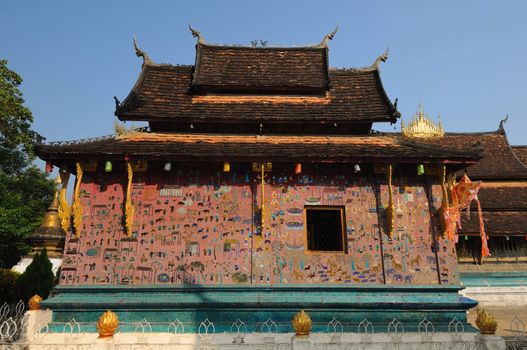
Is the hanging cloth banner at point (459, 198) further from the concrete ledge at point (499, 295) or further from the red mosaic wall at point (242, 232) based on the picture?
A: the concrete ledge at point (499, 295)

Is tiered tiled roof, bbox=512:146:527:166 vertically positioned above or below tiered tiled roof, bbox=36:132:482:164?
above

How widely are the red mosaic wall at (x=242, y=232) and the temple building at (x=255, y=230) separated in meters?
0.03

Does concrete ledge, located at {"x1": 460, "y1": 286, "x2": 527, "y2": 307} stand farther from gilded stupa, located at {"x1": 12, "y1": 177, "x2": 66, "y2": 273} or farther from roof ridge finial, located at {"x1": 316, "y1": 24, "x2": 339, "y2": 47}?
gilded stupa, located at {"x1": 12, "y1": 177, "x2": 66, "y2": 273}

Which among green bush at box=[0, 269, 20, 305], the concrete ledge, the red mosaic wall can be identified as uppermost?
the red mosaic wall

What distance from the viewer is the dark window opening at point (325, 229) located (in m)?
10.1

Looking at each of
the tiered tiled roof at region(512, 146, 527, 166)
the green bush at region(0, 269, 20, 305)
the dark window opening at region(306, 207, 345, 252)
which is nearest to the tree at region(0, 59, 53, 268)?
the green bush at region(0, 269, 20, 305)

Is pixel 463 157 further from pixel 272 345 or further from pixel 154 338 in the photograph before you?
pixel 154 338

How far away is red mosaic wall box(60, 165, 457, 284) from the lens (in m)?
9.39

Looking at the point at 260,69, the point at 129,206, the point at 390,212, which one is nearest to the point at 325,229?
the point at 390,212

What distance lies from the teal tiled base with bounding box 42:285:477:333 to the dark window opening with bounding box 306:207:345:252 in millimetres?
1547

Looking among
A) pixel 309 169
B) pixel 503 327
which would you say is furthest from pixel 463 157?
pixel 503 327

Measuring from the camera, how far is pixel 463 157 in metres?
9.71

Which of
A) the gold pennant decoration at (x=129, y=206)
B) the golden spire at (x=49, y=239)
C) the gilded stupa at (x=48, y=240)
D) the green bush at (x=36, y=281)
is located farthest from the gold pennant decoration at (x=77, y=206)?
the golden spire at (x=49, y=239)

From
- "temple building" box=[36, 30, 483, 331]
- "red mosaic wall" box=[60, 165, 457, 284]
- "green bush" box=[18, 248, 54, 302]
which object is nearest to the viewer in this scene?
"temple building" box=[36, 30, 483, 331]
